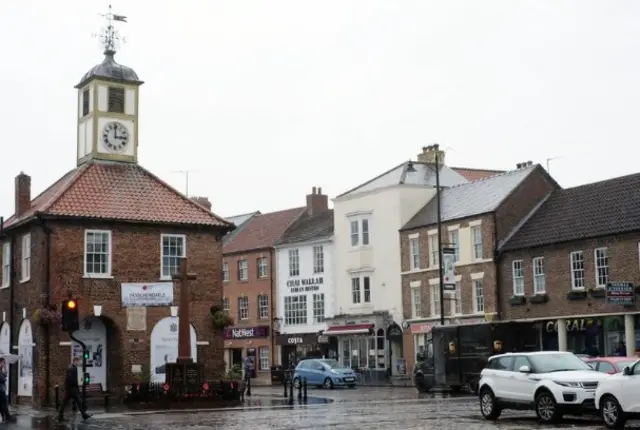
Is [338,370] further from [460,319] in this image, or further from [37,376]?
[37,376]

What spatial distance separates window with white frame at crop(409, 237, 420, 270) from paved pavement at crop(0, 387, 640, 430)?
21708 mm

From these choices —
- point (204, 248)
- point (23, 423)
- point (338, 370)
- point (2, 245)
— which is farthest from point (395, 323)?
point (23, 423)

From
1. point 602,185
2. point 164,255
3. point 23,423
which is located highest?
point 602,185

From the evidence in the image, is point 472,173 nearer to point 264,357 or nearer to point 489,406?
point 264,357

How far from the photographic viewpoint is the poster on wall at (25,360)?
3811 cm

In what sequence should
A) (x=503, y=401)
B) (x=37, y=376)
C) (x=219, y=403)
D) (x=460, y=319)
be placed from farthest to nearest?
(x=460, y=319) < (x=37, y=376) < (x=219, y=403) < (x=503, y=401)

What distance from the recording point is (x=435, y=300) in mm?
53594

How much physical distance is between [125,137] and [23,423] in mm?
17663

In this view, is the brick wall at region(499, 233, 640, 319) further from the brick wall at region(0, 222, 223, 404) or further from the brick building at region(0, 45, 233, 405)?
the brick wall at region(0, 222, 223, 404)

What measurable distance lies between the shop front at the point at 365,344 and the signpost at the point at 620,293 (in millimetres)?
17462

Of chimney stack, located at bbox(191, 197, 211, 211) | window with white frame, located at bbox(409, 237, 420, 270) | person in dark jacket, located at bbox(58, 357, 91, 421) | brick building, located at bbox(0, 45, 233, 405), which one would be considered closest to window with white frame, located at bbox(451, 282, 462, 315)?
window with white frame, located at bbox(409, 237, 420, 270)

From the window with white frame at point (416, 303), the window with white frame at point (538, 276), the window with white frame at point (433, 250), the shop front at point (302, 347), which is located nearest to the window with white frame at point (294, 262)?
the shop front at point (302, 347)

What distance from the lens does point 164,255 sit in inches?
1575

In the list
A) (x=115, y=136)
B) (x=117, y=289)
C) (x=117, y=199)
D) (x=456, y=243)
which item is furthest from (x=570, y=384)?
(x=456, y=243)
